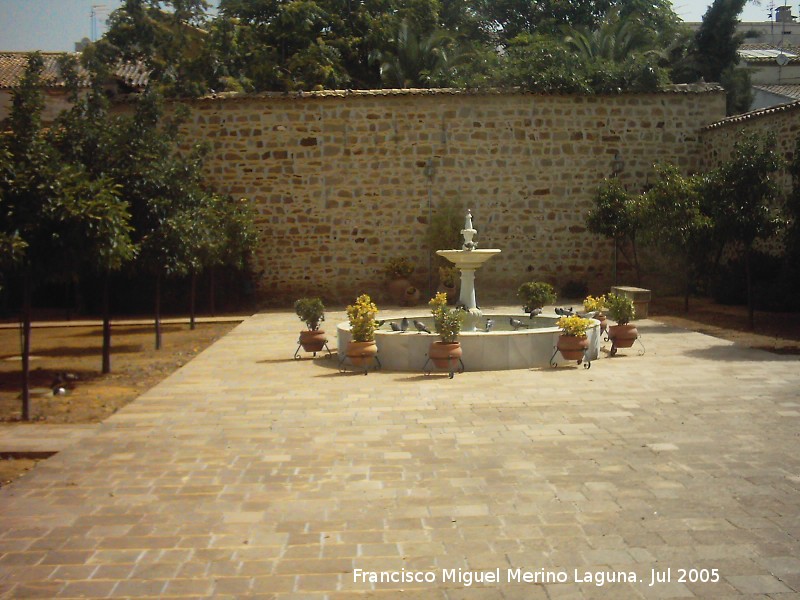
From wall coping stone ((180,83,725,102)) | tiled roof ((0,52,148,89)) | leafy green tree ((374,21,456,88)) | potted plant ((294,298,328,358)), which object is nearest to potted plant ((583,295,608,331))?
potted plant ((294,298,328,358))

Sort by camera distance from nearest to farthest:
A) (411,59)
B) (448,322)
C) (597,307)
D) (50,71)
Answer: (448,322) < (597,307) < (411,59) < (50,71)

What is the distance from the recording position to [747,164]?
13070mm

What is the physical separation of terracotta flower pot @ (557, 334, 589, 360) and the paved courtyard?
1.09 metres

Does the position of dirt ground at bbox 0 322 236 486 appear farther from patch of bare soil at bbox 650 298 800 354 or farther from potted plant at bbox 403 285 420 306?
patch of bare soil at bbox 650 298 800 354

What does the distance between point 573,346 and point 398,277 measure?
917 centimetres

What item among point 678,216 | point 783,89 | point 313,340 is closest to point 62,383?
point 313,340

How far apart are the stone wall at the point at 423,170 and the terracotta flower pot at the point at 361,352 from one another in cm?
915

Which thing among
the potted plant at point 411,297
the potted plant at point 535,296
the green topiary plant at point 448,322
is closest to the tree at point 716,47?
the potted plant at point 411,297

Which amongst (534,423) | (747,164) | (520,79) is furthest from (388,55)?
(534,423)

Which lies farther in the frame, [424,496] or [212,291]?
[212,291]

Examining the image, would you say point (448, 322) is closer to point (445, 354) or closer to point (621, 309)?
point (445, 354)

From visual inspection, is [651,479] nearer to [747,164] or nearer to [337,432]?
[337,432]

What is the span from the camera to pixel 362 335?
10.5 meters

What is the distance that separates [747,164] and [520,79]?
7760 millimetres
